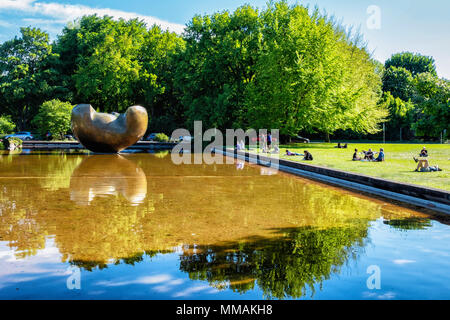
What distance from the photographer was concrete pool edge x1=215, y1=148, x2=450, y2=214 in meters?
9.38

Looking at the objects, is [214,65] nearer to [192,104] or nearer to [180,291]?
[192,104]

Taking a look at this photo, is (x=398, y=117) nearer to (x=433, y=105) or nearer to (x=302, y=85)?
(x=302, y=85)

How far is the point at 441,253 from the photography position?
5914 mm

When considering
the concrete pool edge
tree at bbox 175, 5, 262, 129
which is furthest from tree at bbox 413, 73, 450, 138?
tree at bbox 175, 5, 262, 129

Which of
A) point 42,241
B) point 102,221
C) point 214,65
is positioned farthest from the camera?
point 214,65

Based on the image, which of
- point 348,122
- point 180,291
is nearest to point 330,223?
point 180,291

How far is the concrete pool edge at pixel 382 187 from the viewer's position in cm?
938

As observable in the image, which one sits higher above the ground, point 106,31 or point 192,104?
point 106,31

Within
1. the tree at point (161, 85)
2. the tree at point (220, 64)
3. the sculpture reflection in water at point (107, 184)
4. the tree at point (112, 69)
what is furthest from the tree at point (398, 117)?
the sculpture reflection in water at point (107, 184)

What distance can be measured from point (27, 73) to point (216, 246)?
180 feet

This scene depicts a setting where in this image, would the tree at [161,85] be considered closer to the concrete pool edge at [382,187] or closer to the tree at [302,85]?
the tree at [302,85]

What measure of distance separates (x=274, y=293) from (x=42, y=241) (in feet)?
Answer: 12.5

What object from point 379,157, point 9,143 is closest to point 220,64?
point 9,143

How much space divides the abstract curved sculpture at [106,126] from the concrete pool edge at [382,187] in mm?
11356
